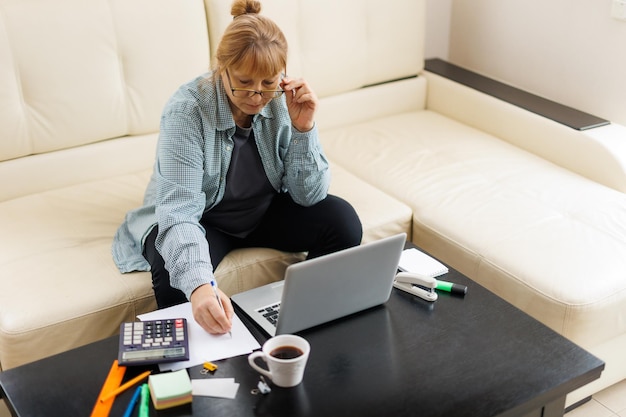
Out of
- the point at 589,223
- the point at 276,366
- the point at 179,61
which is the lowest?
the point at 589,223

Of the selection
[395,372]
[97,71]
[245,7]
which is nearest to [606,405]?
[395,372]

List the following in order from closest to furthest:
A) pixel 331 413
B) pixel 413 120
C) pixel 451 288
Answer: pixel 331 413
pixel 451 288
pixel 413 120

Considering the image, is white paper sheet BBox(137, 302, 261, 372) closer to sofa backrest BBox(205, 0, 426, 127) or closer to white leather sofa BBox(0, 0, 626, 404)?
white leather sofa BBox(0, 0, 626, 404)

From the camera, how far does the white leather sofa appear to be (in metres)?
1.94

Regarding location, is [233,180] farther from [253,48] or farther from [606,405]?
[606,405]

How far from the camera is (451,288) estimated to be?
1.76 meters

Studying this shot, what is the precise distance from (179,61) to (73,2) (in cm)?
37

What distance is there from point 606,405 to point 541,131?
1.00 metres

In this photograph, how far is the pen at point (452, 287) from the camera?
68.7 inches

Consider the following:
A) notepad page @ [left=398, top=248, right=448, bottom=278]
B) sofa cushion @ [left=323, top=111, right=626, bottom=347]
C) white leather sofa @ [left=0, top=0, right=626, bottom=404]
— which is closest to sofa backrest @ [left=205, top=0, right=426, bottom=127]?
white leather sofa @ [left=0, top=0, right=626, bottom=404]

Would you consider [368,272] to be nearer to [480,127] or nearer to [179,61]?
[179,61]

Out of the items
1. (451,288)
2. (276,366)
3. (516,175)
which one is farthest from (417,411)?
(516,175)

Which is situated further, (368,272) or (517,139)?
(517,139)

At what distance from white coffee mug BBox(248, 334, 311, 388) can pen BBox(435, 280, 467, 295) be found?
0.47 meters
